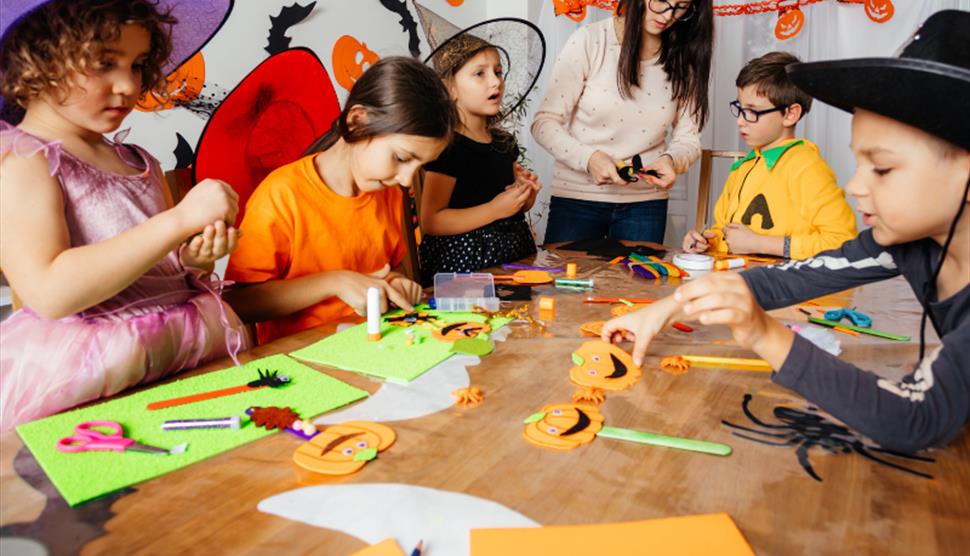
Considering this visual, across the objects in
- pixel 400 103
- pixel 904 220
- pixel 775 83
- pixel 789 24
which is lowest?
pixel 904 220

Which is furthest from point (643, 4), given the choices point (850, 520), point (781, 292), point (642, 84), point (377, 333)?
point (850, 520)

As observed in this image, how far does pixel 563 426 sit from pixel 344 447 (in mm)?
213

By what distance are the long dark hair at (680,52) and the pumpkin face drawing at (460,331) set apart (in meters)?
1.13

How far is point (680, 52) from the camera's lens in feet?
6.04

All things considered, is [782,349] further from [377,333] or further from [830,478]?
[377,333]

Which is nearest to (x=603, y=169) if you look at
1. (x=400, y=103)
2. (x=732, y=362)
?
(x=400, y=103)

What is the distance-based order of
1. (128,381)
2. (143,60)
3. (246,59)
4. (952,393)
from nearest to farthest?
(952,393) → (128,381) → (143,60) → (246,59)

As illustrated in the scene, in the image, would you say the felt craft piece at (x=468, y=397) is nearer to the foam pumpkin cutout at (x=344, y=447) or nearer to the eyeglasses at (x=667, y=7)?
the foam pumpkin cutout at (x=344, y=447)

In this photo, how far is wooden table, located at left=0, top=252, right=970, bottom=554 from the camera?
0.48m

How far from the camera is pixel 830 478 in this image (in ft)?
1.86

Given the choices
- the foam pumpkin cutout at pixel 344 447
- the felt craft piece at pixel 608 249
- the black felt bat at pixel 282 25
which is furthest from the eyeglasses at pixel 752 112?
the black felt bat at pixel 282 25

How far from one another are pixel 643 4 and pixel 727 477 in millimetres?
1515

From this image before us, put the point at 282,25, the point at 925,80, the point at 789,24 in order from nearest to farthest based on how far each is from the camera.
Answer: the point at 925,80 → the point at 282,25 → the point at 789,24

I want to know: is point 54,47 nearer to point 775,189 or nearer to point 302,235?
point 302,235
